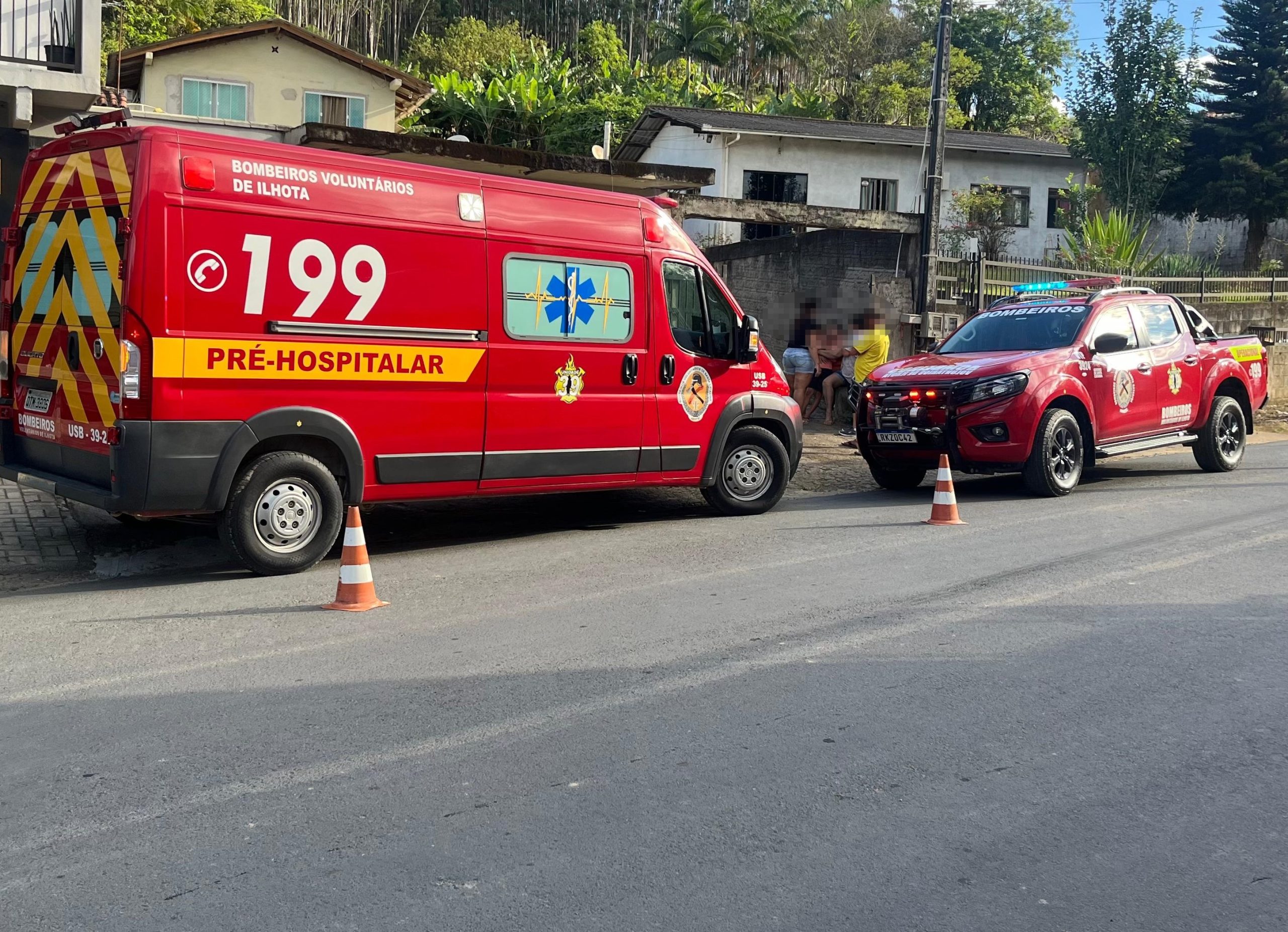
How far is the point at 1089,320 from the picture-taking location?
12.2m

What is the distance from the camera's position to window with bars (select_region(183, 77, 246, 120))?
1132 inches

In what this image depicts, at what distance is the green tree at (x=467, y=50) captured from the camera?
157ft

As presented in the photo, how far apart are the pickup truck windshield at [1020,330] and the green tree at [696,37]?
4023 cm

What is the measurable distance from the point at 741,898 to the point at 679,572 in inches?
186

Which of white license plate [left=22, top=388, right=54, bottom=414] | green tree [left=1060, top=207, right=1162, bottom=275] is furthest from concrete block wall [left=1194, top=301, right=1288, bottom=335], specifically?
white license plate [left=22, top=388, right=54, bottom=414]

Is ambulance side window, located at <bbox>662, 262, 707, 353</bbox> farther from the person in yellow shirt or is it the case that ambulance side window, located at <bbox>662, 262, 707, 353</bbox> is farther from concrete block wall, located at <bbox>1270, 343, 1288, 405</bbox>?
concrete block wall, located at <bbox>1270, 343, 1288, 405</bbox>

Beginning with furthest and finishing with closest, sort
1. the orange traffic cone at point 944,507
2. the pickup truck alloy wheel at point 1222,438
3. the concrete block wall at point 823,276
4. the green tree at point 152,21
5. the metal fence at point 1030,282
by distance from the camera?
the green tree at point 152,21, the metal fence at point 1030,282, the concrete block wall at point 823,276, the pickup truck alloy wheel at point 1222,438, the orange traffic cone at point 944,507

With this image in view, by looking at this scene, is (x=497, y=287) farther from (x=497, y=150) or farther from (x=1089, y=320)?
(x=497, y=150)

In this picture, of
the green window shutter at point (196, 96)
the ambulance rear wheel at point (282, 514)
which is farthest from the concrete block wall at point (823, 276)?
the green window shutter at point (196, 96)

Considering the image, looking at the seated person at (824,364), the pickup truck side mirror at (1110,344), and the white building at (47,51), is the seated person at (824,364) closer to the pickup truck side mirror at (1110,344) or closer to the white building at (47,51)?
the pickup truck side mirror at (1110,344)

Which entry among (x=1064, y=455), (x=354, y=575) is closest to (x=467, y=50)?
(x=1064, y=455)

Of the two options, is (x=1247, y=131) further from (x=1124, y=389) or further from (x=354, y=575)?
(x=354, y=575)

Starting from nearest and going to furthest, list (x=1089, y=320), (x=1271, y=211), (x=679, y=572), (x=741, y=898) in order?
(x=741, y=898), (x=679, y=572), (x=1089, y=320), (x=1271, y=211)

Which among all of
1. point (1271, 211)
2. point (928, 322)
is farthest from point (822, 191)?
point (928, 322)
